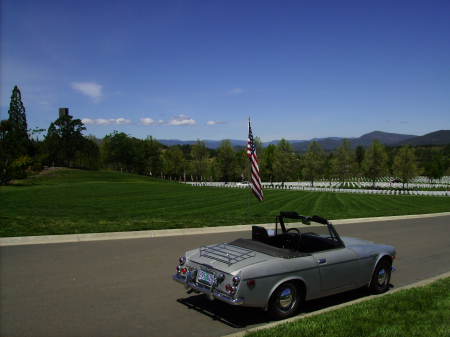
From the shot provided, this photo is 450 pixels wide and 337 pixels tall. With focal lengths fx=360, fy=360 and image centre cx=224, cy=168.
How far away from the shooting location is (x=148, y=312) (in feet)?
17.0

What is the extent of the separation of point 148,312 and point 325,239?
301 cm

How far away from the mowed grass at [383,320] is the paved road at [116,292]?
2.09 ft

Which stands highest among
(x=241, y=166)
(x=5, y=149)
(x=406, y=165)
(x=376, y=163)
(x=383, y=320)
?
(x=5, y=149)

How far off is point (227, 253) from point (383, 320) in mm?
2256

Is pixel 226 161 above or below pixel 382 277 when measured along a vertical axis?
above

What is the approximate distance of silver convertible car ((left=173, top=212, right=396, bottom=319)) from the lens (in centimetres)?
473

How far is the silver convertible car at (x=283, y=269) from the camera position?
4727 mm

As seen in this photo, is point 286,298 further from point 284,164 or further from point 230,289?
point 284,164

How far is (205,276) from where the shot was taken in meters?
5.01

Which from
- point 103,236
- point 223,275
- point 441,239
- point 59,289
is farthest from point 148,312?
point 441,239

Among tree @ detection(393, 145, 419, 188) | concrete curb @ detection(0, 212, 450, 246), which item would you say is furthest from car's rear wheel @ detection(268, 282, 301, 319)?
tree @ detection(393, 145, 419, 188)

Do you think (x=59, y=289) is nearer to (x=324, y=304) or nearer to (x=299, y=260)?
(x=299, y=260)

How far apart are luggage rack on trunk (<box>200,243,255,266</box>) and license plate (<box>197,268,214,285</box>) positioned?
0.78 feet

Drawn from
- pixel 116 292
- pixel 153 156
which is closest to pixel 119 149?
pixel 153 156
